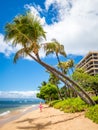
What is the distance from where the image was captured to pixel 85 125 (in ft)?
49.2

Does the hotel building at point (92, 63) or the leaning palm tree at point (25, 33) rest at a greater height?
the hotel building at point (92, 63)

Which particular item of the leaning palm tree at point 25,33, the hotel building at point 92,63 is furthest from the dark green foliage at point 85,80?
the hotel building at point 92,63

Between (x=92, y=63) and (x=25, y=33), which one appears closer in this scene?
(x=25, y=33)

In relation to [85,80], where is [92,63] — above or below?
above

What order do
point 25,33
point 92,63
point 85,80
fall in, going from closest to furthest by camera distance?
point 25,33
point 85,80
point 92,63

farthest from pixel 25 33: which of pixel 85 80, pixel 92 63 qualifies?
pixel 92 63

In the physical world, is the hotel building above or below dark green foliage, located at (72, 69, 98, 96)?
above

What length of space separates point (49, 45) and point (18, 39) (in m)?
3.12

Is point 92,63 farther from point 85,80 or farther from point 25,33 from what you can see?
point 25,33

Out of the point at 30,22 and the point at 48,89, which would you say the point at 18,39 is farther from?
the point at 48,89

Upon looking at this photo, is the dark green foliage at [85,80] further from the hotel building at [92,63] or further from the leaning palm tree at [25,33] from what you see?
the hotel building at [92,63]

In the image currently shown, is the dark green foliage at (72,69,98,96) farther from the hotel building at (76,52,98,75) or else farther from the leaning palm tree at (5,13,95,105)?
the hotel building at (76,52,98,75)

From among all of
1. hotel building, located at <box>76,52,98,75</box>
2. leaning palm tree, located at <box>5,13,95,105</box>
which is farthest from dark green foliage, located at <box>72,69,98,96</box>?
hotel building, located at <box>76,52,98,75</box>

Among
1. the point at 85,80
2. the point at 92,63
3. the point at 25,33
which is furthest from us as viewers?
the point at 92,63
